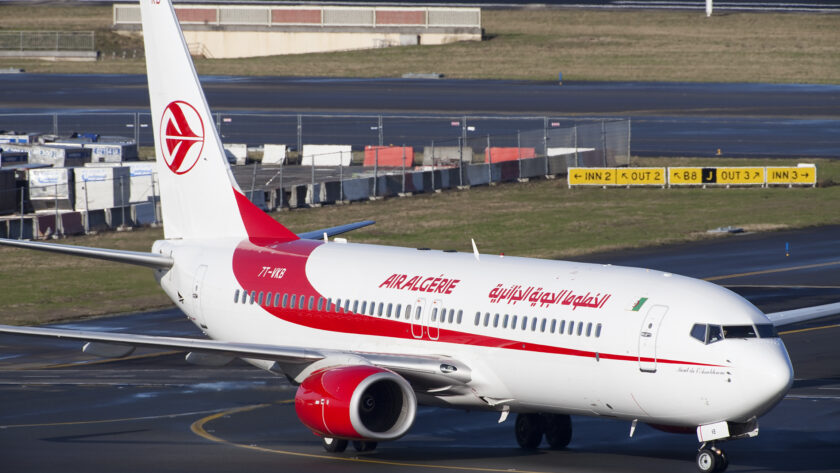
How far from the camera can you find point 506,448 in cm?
3228

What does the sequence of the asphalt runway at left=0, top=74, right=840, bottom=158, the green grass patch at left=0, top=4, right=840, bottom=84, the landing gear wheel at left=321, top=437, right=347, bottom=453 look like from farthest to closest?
the green grass patch at left=0, top=4, right=840, bottom=84, the asphalt runway at left=0, top=74, right=840, bottom=158, the landing gear wheel at left=321, top=437, right=347, bottom=453

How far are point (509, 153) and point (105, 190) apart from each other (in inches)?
1093

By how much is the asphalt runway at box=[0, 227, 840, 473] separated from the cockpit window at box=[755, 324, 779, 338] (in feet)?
10.4

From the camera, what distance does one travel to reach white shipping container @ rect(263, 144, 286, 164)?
90912 millimetres

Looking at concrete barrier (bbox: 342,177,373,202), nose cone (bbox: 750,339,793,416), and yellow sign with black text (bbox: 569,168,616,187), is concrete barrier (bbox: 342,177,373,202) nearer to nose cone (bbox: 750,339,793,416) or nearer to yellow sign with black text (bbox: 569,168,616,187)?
yellow sign with black text (bbox: 569,168,616,187)

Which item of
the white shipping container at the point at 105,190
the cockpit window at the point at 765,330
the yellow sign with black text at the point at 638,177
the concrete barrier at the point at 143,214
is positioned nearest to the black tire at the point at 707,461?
the cockpit window at the point at 765,330

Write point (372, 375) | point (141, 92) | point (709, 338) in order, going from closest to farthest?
point (709, 338), point (372, 375), point (141, 92)

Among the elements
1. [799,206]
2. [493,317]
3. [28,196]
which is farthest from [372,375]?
[799,206]

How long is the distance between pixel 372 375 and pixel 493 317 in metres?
3.00

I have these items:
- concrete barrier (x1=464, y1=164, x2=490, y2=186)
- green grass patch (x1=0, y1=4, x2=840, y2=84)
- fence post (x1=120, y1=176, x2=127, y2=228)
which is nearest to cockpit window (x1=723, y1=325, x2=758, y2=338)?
fence post (x1=120, y1=176, x2=127, y2=228)

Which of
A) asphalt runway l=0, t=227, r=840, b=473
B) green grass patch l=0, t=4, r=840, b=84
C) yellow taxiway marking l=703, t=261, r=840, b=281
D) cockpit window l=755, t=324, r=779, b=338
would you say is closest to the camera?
cockpit window l=755, t=324, r=779, b=338

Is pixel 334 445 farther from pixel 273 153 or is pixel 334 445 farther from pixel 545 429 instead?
pixel 273 153

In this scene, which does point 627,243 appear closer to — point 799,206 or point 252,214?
point 799,206

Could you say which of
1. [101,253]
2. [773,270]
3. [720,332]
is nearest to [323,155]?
[773,270]
